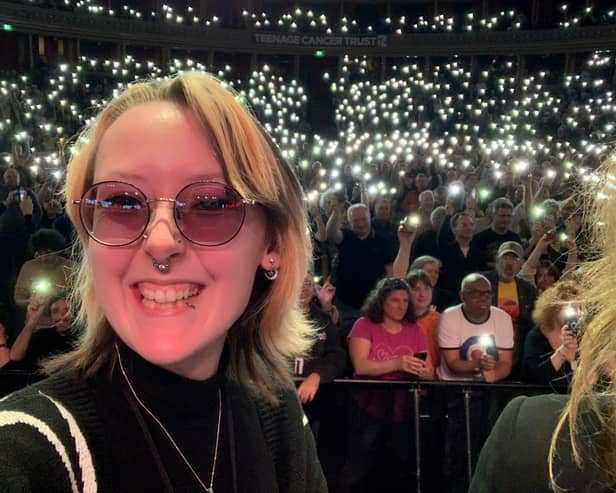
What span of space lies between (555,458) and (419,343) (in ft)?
11.1

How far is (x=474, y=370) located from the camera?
14.1 ft

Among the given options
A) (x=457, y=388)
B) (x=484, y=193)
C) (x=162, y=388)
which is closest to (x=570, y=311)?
(x=457, y=388)

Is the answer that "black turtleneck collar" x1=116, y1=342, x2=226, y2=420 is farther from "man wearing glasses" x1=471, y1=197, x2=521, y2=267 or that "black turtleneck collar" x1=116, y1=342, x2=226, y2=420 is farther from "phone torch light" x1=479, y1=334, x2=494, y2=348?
"man wearing glasses" x1=471, y1=197, x2=521, y2=267

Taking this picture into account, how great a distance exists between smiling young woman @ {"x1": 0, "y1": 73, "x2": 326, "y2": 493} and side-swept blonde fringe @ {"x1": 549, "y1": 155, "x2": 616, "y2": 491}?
2.26 feet

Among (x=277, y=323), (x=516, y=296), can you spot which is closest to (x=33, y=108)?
(x=516, y=296)

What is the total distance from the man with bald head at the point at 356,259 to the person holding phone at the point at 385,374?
1.19 metres

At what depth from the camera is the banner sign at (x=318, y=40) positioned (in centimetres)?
3706

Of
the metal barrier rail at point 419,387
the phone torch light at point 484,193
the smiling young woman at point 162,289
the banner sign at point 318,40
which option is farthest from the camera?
the banner sign at point 318,40

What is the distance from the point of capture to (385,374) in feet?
13.7

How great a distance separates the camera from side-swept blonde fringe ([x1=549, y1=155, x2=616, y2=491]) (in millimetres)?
968

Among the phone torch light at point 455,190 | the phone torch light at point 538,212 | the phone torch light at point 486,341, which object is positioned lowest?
the phone torch light at point 486,341

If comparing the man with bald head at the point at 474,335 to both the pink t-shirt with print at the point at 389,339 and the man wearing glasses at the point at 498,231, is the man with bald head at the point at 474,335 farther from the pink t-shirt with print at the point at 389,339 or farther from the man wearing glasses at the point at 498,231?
the man wearing glasses at the point at 498,231

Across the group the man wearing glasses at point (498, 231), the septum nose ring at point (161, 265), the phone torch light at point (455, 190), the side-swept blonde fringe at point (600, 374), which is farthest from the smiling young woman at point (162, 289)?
the phone torch light at point (455, 190)

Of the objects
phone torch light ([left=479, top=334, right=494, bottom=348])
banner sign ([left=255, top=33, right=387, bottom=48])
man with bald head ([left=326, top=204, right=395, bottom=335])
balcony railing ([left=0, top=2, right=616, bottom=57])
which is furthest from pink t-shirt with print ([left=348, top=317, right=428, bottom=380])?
banner sign ([left=255, top=33, right=387, bottom=48])
